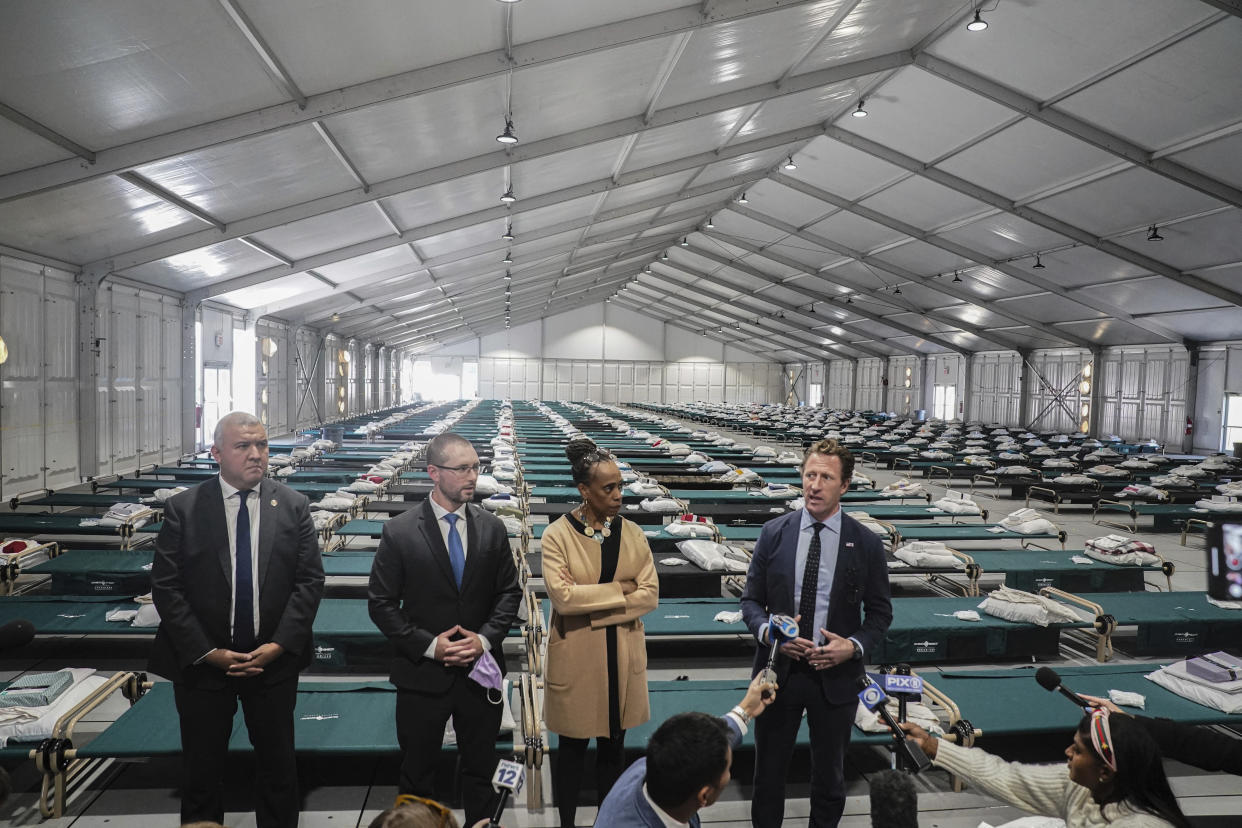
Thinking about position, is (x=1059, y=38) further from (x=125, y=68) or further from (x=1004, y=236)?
(x=125, y=68)

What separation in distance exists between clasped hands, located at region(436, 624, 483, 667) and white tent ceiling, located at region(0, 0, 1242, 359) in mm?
5722

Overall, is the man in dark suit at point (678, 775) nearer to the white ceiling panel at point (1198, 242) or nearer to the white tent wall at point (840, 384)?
the white ceiling panel at point (1198, 242)

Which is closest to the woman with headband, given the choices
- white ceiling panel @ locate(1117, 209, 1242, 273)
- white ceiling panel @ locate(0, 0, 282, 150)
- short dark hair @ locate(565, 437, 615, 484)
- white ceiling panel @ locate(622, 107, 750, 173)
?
short dark hair @ locate(565, 437, 615, 484)

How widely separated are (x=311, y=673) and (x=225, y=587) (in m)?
3.04

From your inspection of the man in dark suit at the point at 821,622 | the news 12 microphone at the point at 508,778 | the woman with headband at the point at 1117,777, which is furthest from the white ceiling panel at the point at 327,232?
the woman with headband at the point at 1117,777

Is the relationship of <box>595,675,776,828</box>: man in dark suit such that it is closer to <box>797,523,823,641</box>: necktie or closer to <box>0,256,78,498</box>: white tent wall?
<box>797,523,823,641</box>: necktie

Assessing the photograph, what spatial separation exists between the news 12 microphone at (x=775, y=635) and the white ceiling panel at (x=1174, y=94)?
11.2 meters

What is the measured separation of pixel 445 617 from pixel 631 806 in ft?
4.13

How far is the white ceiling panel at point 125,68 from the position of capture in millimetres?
6027

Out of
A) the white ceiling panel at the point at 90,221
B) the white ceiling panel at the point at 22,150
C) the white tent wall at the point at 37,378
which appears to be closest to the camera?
the white ceiling panel at the point at 22,150

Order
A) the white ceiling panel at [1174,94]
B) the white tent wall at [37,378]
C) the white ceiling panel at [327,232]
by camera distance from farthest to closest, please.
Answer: the white ceiling panel at [327,232] → the white tent wall at [37,378] → the white ceiling panel at [1174,94]

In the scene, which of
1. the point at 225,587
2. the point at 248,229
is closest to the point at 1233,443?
the point at 248,229

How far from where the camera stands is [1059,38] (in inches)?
445

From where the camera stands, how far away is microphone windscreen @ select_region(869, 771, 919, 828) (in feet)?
5.67
